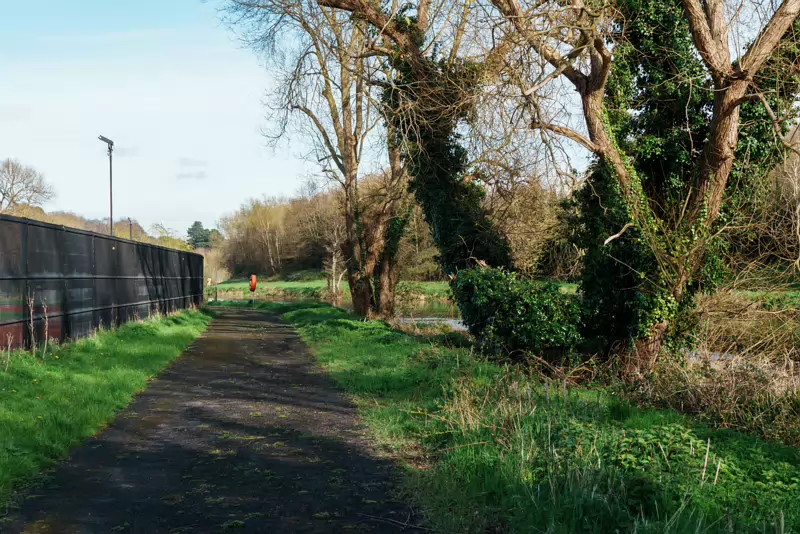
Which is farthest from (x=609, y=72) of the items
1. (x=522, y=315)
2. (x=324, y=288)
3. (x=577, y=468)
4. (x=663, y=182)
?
(x=324, y=288)

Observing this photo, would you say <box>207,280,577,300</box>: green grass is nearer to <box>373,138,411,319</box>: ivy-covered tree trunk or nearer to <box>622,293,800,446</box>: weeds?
<box>373,138,411,319</box>: ivy-covered tree trunk

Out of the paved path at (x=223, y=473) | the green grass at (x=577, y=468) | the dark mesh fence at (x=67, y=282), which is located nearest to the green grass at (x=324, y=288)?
the dark mesh fence at (x=67, y=282)

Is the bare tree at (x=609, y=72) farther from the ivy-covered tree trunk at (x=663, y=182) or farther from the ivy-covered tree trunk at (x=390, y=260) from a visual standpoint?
the ivy-covered tree trunk at (x=390, y=260)

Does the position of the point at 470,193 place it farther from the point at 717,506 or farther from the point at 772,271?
the point at 717,506

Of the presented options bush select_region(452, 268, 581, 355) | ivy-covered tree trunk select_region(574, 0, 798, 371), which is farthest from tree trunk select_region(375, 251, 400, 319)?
ivy-covered tree trunk select_region(574, 0, 798, 371)

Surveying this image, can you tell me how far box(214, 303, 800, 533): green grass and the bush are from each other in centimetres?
520

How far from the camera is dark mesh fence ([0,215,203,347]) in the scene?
1180 centimetres

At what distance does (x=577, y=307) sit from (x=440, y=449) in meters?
8.60

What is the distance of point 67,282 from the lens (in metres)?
14.9

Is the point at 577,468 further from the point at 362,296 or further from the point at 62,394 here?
the point at 362,296

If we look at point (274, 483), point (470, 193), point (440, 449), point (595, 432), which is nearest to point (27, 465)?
point (274, 483)


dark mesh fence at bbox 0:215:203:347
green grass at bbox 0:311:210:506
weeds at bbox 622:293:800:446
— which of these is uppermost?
dark mesh fence at bbox 0:215:203:347

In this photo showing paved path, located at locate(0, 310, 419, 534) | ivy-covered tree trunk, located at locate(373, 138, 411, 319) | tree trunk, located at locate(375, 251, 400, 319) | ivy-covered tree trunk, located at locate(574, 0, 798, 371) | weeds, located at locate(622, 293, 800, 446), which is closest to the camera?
paved path, located at locate(0, 310, 419, 534)

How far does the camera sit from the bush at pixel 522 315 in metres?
14.6
